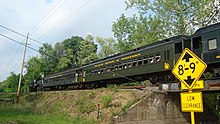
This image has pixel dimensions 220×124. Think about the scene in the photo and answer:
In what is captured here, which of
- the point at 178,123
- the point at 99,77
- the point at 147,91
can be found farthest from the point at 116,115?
the point at 99,77

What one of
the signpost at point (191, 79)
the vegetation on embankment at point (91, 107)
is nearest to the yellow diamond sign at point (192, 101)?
the signpost at point (191, 79)

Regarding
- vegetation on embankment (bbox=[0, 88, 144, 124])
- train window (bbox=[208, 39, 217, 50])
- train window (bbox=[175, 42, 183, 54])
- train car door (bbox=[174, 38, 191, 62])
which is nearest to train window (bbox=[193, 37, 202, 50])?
train car door (bbox=[174, 38, 191, 62])

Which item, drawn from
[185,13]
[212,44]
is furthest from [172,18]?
[212,44]

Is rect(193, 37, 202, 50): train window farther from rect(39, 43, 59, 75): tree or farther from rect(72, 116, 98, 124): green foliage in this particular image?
rect(39, 43, 59, 75): tree

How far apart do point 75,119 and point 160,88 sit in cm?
642

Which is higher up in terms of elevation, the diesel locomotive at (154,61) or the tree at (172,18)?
the tree at (172,18)

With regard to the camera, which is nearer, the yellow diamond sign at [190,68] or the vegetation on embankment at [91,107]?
the yellow diamond sign at [190,68]

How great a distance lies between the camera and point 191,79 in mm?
6230

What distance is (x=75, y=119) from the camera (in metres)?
17.7

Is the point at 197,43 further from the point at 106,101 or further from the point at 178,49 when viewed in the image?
the point at 106,101

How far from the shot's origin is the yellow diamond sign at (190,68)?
6.09m

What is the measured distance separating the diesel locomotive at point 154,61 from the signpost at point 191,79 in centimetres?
893

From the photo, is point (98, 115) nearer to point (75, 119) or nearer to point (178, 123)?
point (75, 119)

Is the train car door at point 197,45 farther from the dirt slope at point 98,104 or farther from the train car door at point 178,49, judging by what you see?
the dirt slope at point 98,104
